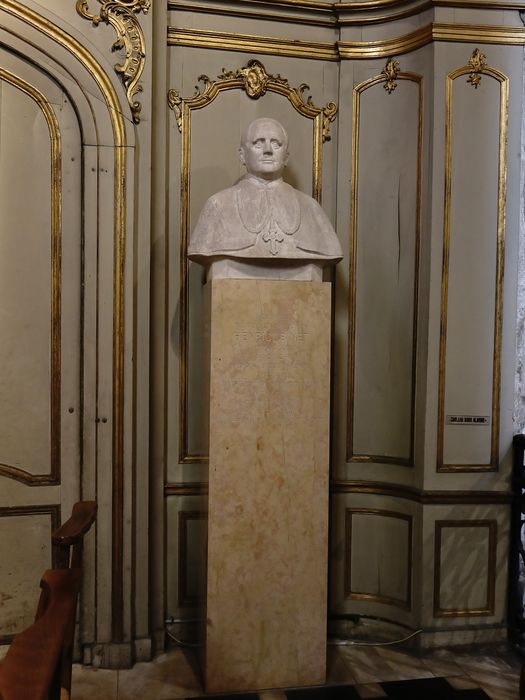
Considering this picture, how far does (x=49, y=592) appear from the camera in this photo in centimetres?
94

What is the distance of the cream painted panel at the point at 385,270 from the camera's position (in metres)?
2.98

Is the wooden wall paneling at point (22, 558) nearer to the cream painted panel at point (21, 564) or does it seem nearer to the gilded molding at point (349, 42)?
the cream painted panel at point (21, 564)

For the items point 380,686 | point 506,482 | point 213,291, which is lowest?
point 380,686

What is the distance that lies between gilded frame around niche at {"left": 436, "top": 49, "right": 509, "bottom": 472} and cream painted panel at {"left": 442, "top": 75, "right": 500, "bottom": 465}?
0.7 inches

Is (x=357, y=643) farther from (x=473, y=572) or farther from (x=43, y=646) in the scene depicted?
(x=43, y=646)

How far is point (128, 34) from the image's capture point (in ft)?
8.83

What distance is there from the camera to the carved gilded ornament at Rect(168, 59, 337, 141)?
9.58ft

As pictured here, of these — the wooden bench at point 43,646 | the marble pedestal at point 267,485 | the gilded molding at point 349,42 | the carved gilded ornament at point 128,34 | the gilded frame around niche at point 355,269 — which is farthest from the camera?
the gilded frame around niche at point 355,269

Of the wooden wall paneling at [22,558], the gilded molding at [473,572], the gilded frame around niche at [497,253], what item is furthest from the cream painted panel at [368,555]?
the wooden wall paneling at [22,558]

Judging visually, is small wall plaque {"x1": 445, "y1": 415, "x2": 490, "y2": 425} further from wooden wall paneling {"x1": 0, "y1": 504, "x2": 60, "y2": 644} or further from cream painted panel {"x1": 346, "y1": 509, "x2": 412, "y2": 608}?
wooden wall paneling {"x1": 0, "y1": 504, "x2": 60, "y2": 644}

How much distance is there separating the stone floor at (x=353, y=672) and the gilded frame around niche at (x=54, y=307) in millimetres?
831

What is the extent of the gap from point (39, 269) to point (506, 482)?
227 centimetres

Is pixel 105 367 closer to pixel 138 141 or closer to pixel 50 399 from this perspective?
pixel 50 399

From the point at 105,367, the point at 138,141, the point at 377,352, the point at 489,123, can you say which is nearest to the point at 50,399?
the point at 105,367
